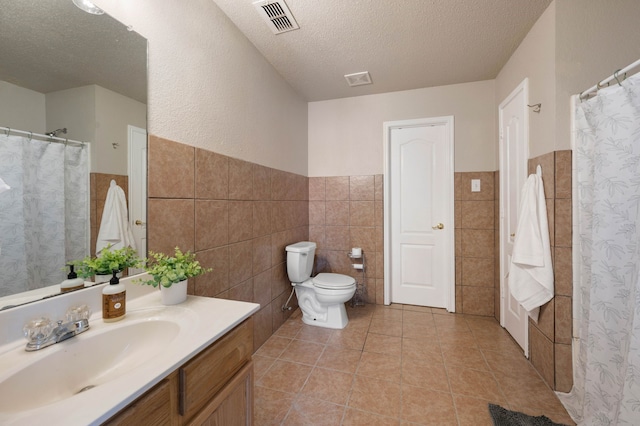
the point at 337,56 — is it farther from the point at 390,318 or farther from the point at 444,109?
the point at 390,318

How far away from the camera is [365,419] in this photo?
4.36ft

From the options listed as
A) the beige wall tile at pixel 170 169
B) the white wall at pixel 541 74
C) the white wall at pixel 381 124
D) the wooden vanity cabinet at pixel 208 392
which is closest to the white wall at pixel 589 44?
the white wall at pixel 541 74

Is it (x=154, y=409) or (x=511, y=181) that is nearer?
(x=154, y=409)

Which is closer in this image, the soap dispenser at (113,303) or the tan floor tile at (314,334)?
the soap dispenser at (113,303)

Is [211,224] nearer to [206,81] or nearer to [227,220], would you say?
[227,220]

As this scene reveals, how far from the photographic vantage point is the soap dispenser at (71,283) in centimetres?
90

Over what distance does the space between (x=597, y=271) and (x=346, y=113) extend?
2.42m

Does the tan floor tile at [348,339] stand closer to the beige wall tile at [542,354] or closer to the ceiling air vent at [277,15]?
the beige wall tile at [542,354]

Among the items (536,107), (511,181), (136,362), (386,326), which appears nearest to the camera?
(136,362)

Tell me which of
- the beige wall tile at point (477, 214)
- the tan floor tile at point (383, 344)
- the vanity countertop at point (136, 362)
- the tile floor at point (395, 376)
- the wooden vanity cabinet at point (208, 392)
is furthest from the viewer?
the beige wall tile at point (477, 214)

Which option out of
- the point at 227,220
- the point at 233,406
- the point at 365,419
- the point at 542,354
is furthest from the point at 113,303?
the point at 542,354

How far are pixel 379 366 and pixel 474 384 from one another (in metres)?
0.58

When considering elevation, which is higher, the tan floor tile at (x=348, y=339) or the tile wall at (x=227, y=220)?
the tile wall at (x=227, y=220)

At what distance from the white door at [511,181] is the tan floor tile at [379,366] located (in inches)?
38.5
